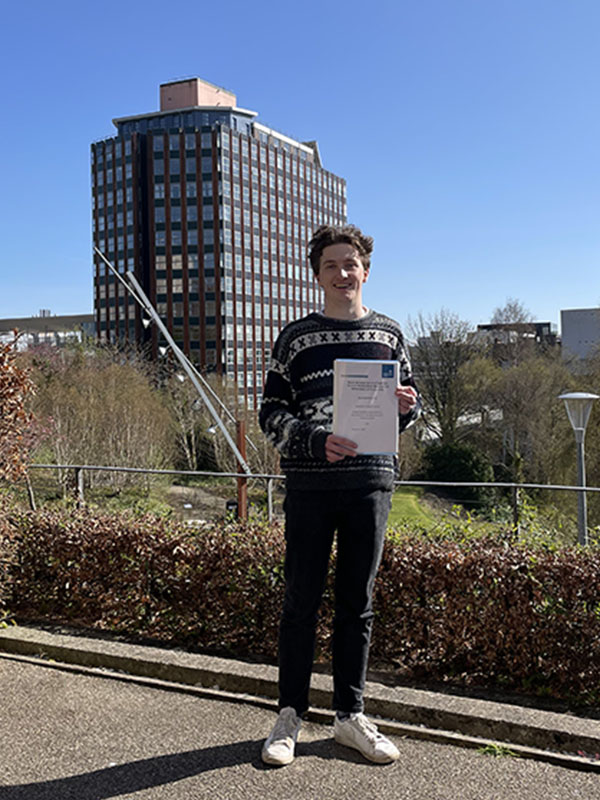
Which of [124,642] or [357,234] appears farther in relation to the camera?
[124,642]

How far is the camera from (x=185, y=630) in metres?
4.39

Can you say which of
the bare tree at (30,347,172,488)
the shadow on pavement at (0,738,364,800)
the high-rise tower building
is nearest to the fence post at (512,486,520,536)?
the shadow on pavement at (0,738,364,800)

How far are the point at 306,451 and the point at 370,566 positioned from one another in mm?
551

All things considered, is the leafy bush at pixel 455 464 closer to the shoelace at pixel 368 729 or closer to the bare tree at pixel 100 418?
the bare tree at pixel 100 418

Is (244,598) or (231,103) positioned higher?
(231,103)

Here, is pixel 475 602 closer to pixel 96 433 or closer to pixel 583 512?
pixel 583 512

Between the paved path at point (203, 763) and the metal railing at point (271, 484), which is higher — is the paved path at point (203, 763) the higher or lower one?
the lower one

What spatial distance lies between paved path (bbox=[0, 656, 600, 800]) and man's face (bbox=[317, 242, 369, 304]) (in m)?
1.79

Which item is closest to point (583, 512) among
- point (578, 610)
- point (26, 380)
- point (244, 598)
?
point (578, 610)

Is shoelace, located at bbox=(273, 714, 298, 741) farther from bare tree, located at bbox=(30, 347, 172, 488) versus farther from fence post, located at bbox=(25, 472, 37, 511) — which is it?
bare tree, located at bbox=(30, 347, 172, 488)

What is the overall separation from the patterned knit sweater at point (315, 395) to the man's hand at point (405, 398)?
88mm

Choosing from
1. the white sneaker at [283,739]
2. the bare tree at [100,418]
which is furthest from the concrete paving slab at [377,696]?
the bare tree at [100,418]

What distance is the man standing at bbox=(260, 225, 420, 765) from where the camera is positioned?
312 cm

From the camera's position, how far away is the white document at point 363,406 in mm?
3043
